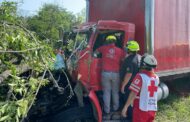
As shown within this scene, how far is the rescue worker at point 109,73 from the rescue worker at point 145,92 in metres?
0.35

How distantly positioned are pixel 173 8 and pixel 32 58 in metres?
4.74

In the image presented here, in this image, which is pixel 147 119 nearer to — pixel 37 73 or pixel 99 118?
pixel 99 118

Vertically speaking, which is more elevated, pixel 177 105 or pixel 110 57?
pixel 110 57

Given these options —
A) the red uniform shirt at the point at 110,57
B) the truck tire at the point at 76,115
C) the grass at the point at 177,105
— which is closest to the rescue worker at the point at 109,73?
the red uniform shirt at the point at 110,57

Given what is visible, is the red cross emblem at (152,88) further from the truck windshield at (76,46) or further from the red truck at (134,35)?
the truck windshield at (76,46)

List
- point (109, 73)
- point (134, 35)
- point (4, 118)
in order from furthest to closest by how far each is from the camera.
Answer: point (134, 35), point (109, 73), point (4, 118)

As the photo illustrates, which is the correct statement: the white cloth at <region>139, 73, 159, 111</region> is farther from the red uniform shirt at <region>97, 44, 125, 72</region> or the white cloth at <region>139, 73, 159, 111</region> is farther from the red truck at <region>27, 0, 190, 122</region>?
the red truck at <region>27, 0, 190, 122</region>

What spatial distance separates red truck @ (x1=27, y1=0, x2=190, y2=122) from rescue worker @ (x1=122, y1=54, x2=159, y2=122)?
68 centimetres

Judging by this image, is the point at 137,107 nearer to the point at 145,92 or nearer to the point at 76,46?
the point at 145,92

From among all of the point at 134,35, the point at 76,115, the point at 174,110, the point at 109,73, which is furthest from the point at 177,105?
the point at 76,115

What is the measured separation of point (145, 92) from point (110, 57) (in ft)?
2.98

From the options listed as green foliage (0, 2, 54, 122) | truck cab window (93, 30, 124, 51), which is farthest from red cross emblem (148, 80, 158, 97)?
green foliage (0, 2, 54, 122)

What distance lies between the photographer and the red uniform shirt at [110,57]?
17.3 feet

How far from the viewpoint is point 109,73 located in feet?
17.3
